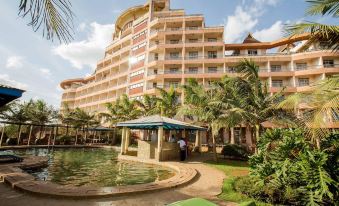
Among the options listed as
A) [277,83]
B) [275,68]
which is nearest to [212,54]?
[275,68]

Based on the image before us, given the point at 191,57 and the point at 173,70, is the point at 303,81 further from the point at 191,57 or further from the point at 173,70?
the point at 173,70

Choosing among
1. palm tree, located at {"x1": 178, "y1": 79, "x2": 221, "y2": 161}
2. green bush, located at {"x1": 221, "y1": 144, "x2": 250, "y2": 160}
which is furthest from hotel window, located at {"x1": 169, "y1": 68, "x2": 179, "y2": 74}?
green bush, located at {"x1": 221, "y1": 144, "x2": 250, "y2": 160}

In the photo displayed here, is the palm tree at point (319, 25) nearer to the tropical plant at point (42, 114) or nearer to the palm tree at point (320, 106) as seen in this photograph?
the palm tree at point (320, 106)

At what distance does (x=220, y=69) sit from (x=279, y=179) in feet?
120

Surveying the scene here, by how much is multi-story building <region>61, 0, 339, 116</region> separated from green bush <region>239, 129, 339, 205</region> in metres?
31.8

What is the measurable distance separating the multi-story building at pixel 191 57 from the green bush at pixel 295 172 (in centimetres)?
3184

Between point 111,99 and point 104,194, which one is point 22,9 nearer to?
point 104,194

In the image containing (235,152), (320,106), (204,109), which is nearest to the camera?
(320,106)

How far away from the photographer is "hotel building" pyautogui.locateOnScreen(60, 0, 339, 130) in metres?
38.3

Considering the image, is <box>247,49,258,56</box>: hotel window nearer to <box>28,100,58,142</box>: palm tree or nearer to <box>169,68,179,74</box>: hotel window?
<box>169,68,179,74</box>: hotel window

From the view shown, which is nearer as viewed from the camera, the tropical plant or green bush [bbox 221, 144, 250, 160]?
green bush [bbox 221, 144, 250, 160]

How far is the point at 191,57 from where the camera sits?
42875 mm

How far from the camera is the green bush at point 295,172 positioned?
19.6 feet

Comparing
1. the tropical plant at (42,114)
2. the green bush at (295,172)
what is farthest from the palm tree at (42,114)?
the green bush at (295,172)
